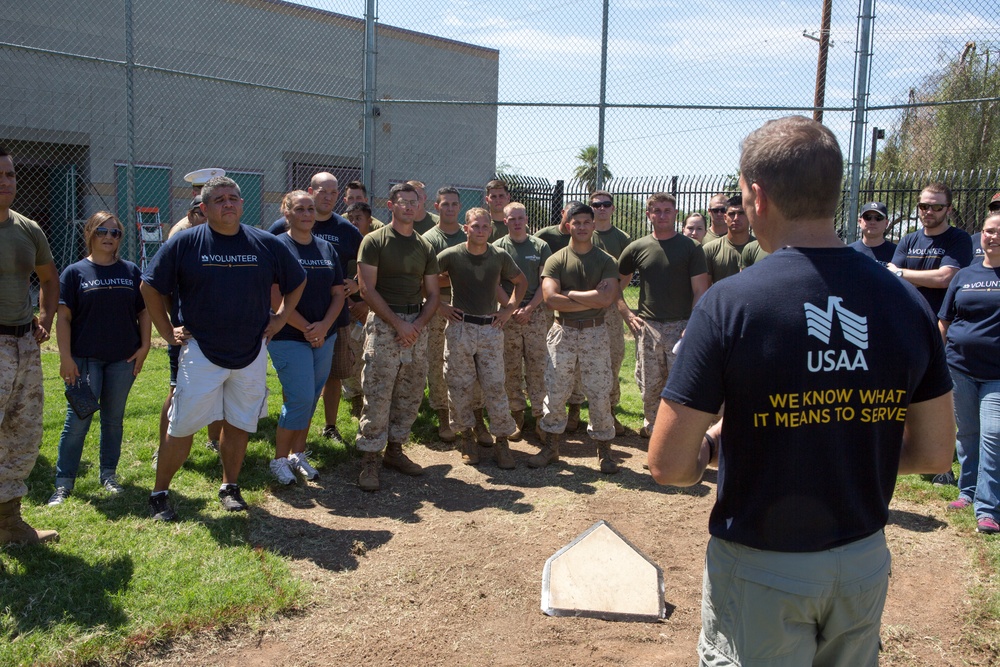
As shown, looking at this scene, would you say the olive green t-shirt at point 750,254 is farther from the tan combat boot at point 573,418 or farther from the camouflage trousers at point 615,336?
the tan combat boot at point 573,418

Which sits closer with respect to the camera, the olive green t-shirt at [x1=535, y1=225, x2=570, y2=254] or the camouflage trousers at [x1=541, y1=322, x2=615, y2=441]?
the camouflage trousers at [x1=541, y1=322, x2=615, y2=441]

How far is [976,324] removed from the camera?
18.5 ft

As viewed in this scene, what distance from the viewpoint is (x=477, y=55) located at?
18516mm

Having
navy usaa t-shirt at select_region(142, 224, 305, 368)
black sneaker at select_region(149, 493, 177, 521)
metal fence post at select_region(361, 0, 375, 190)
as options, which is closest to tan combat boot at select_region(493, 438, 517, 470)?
navy usaa t-shirt at select_region(142, 224, 305, 368)

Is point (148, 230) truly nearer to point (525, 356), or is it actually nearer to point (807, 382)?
point (525, 356)

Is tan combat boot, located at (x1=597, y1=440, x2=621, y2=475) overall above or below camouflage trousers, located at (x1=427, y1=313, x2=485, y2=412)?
below

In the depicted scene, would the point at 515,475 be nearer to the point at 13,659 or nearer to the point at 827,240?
the point at 13,659

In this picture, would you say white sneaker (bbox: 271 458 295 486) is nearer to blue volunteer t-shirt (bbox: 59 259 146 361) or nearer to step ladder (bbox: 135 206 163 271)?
blue volunteer t-shirt (bbox: 59 259 146 361)

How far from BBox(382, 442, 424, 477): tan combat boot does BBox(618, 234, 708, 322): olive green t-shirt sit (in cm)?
245

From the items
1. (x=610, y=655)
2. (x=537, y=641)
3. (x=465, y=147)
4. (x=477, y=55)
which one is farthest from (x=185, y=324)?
(x=477, y=55)

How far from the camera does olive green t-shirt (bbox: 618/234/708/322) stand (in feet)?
22.8

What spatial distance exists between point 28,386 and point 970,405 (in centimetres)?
633

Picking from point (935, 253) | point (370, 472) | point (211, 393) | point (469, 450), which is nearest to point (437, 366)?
point (469, 450)

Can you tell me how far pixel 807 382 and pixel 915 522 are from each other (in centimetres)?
466
